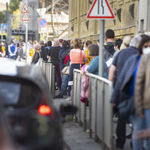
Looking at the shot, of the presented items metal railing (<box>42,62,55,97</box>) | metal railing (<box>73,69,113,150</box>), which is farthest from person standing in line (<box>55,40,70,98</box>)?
metal railing (<box>73,69,113,150</box>)

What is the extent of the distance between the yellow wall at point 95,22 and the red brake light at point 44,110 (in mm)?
11812

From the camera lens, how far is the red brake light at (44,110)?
331 cm

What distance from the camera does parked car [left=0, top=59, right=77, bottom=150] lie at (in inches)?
120

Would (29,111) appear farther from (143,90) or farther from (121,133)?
(121,133)

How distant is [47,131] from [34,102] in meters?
0.35

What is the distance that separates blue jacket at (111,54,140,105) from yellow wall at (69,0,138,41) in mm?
10018

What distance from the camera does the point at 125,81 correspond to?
485 centimetres

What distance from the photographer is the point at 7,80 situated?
3.30 meters

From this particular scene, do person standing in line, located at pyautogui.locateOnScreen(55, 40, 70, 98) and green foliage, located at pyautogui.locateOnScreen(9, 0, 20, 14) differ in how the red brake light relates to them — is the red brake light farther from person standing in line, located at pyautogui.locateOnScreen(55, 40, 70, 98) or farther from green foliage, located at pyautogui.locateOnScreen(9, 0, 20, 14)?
green foliage, located at pyautogui.locateOnScreen(9, 0, 20, 14)

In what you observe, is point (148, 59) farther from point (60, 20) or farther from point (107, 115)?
point (60, 20)

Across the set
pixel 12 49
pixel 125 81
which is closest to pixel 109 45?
pixel 125 81

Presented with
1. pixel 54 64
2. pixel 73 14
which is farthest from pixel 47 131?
pixel 73 14

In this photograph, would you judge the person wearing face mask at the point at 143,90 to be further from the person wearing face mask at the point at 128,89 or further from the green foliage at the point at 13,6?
the green foliage at the point at 13,6

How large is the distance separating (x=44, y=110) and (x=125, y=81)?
1759 mm
